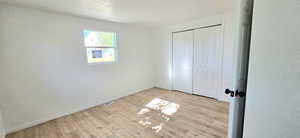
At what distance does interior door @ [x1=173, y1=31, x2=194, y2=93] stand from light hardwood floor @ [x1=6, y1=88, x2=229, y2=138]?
84 centimetres

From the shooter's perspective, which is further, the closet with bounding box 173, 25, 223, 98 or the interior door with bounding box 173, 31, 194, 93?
the interior door with bounding box 173, 31, 194, 93

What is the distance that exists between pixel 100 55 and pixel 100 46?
0.80 ft

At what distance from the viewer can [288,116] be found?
658mm

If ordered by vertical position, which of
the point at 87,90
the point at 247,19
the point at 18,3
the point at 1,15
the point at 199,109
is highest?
the point at 18,3

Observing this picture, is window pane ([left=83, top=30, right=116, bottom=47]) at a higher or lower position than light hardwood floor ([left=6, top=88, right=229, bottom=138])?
higher

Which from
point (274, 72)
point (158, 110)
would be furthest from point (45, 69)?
point (274, 72)

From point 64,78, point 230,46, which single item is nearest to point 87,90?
point 64,78

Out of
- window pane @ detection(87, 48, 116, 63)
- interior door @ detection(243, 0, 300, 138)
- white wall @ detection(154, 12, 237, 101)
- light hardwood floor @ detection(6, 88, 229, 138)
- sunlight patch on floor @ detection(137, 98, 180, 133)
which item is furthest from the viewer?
window pane @ detection(87, 48, 116, 63)

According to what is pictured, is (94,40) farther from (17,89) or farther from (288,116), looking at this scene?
(288,116)

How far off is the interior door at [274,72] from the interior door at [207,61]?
2.66 meters

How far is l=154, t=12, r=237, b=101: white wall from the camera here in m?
2.99

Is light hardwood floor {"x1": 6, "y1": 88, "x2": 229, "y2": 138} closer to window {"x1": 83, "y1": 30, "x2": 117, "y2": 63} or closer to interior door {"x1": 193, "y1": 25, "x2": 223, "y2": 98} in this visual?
interior door {"x1": 193, "y1": 25, "x2": 223, "y2": 98}

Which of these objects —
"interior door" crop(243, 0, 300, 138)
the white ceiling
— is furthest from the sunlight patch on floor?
the white ceiling

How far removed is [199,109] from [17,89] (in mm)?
3691
